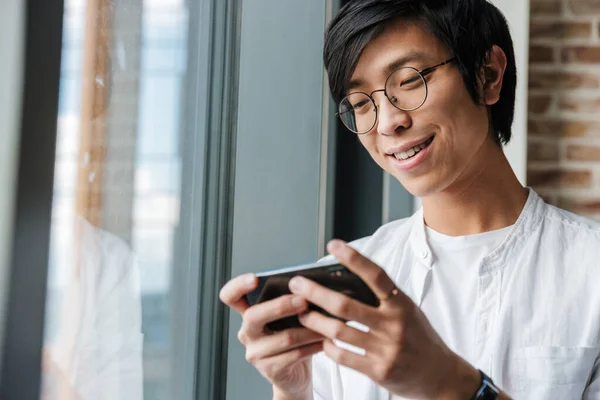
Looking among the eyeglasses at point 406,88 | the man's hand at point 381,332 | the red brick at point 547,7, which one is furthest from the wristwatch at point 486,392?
the red brick at point 547,7

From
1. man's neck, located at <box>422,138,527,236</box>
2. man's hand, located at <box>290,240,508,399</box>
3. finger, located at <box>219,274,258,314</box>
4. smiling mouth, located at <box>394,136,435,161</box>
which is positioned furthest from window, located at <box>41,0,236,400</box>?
man's neck, located at <box>422,138,527,236</box>

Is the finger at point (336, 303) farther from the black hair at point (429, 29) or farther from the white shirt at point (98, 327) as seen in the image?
the black hair at point (429, 29)

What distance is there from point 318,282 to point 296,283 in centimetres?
3

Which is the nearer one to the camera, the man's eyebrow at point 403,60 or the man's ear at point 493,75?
the man's eyebrow at point 403,60

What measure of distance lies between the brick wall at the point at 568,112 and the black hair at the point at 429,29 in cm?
86

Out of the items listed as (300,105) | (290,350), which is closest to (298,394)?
(290,350)

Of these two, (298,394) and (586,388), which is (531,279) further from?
(298,394)

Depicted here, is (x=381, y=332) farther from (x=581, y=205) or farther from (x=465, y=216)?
→ (x=581, y=205)

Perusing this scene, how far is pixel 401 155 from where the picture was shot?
3.94ft

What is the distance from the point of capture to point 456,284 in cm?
127

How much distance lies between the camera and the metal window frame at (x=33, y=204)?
0.63 m

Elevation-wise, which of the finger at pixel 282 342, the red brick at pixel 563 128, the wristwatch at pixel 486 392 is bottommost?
the wristwatch at pixel 486 392

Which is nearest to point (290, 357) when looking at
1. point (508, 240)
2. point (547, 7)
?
point (508, 240)

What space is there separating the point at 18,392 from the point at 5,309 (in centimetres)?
9
